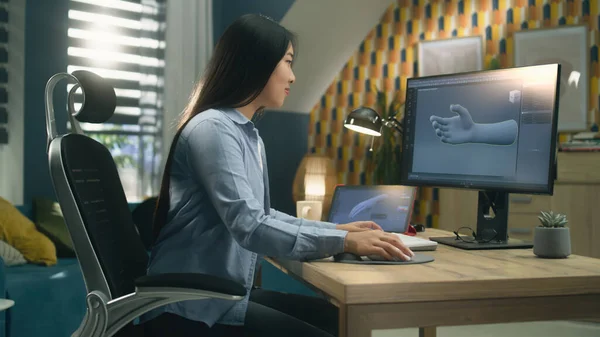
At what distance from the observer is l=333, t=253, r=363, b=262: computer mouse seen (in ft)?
4.69

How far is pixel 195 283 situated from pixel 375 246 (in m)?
0.42

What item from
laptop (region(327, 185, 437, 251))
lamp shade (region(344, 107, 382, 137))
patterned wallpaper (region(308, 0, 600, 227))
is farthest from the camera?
patterned wallpaper (region(308, 0, 600, 227))

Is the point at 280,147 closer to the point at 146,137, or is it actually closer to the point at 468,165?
the point at 146,137

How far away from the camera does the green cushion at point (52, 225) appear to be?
3750 millimetres

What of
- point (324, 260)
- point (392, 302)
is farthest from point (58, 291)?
point (392, 302)

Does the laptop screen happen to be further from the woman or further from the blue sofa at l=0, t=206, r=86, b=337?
the blue sofa at l=0, t=206, r=86, b=337

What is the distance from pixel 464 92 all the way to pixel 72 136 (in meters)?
1.14

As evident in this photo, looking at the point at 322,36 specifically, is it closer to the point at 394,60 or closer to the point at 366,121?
the point at 394,60

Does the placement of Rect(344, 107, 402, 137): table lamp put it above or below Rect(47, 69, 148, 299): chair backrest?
above

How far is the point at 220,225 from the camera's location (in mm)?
1470

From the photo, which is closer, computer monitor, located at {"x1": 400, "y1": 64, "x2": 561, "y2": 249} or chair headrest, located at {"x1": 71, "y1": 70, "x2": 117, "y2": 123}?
chair headrest, located at {"x1": 71, "y1": 70, "x2": 117, "y2": 123}

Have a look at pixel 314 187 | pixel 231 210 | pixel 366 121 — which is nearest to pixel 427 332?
pixel 366 121

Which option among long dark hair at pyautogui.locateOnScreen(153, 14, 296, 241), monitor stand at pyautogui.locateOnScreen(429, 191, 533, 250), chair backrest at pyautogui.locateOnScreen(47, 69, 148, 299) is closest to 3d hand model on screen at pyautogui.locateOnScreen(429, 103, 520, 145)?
monitor stand at pyautogui.locateOnScreen(429, 191, 533, 250)

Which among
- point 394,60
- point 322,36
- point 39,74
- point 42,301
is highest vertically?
point 322,36
